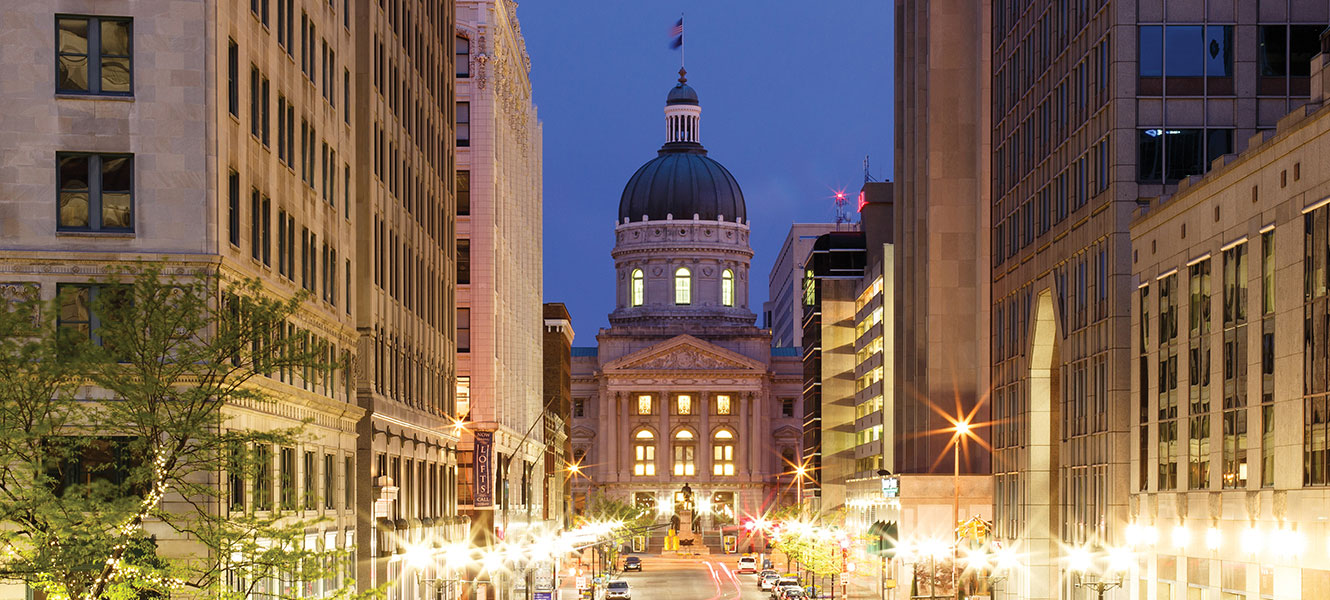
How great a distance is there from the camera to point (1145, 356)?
213 feet

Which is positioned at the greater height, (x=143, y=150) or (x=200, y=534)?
(x=143, y=150)

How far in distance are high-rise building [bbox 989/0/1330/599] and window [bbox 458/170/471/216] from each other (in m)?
31.1

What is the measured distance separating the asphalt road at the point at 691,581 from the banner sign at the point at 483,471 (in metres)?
19.9

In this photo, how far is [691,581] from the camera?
472 feet

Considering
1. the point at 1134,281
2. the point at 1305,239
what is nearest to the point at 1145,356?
the point at 1134,281

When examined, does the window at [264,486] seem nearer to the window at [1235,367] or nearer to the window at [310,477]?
the window at [310,477]

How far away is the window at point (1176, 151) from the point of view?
67938mm

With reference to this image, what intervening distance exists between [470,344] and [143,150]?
6244 centimetres

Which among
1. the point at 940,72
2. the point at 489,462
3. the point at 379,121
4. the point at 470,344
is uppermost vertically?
the point at 940,72

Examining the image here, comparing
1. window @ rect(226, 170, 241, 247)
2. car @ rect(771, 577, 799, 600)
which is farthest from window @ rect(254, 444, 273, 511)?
car @ rect(771, 577, 799, 600)

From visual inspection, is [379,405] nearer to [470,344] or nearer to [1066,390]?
[1066,390]

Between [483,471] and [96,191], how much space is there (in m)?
60.6

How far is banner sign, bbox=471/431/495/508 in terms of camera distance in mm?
99688

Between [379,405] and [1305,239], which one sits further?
[379,405]
